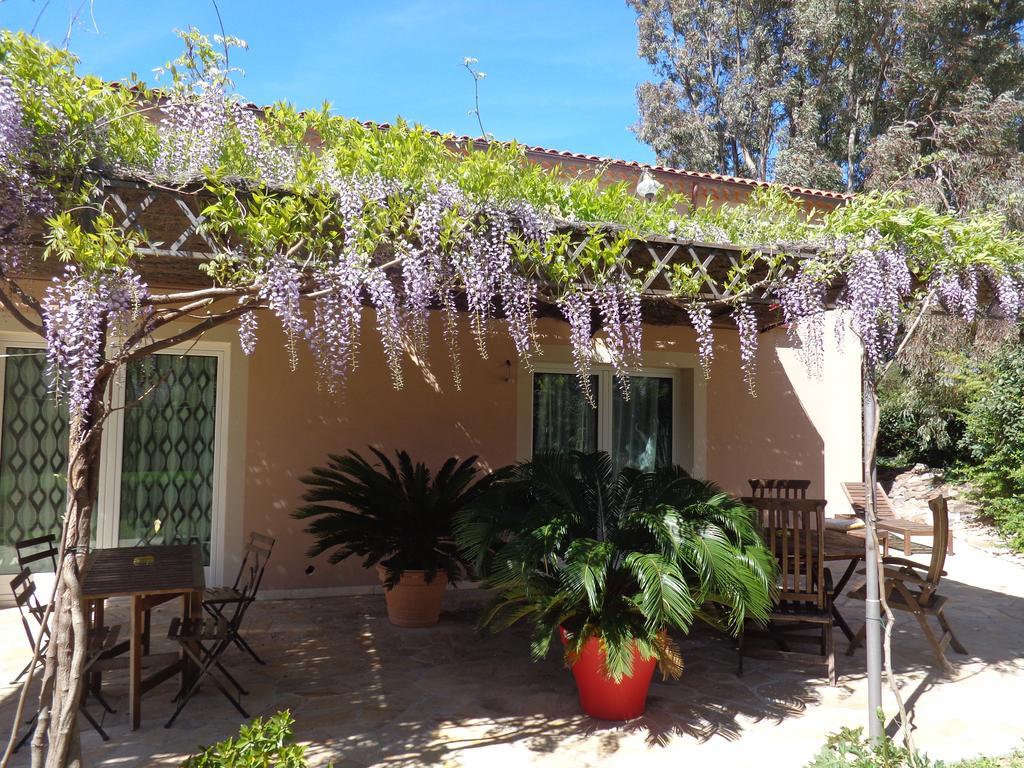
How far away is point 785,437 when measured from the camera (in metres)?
7.79

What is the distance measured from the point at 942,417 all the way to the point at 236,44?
11706mm

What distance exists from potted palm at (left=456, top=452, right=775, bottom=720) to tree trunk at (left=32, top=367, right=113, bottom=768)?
A: 1.72 meters

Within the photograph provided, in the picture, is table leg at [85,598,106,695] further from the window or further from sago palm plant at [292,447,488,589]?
the window

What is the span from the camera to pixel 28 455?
5.38 m

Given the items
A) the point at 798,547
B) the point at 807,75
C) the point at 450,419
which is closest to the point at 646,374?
the point at 450,419

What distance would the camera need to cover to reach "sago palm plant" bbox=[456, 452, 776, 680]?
10.8 ft

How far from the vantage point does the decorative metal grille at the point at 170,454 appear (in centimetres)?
562

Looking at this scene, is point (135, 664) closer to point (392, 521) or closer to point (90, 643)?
point (90, 643)

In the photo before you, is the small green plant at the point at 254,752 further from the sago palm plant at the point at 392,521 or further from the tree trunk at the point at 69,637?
the sago palm plant at the point at 392,521

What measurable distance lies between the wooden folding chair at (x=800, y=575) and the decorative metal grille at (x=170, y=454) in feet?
13.4

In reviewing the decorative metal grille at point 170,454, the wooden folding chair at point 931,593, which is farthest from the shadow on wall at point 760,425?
the decorative metal grille at point 170,454

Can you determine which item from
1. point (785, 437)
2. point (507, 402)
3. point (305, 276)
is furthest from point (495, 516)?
point (785, 437)

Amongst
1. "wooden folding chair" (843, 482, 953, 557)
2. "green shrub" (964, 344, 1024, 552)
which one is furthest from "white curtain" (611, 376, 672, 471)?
"green shrub" (964, 344, 1024, 552)

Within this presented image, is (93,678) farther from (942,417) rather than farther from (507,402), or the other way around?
(942,417)
